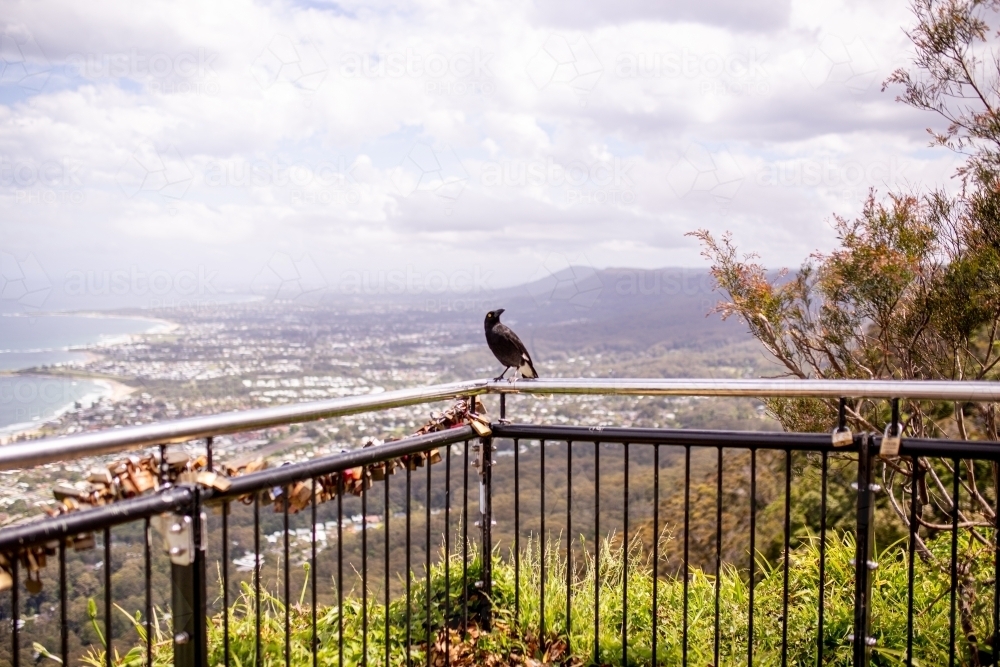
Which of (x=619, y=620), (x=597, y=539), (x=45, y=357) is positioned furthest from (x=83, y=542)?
A: (x=45, y=357)

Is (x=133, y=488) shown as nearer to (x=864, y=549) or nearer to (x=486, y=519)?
(x=486, y=519)

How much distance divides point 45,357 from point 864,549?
1918cm

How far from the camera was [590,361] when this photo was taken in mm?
24922

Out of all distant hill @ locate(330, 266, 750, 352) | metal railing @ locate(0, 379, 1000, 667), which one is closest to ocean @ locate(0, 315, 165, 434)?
metal railing @ locate(0, 379, 1000, 667)

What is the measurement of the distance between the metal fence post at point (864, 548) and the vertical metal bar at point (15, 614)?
2.24 meters

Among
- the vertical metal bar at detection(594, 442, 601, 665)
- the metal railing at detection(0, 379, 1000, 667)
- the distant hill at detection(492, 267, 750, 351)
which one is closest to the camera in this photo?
the metal railing at detection(0, 379, 1000, 667)

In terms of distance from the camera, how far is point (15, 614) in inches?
59.3

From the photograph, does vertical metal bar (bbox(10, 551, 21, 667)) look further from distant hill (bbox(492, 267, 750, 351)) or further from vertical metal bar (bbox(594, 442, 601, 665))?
distant hill (bbox(492, 267, 750, 351))

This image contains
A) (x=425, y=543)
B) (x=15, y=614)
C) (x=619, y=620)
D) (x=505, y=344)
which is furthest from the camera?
(x=505, y=344)

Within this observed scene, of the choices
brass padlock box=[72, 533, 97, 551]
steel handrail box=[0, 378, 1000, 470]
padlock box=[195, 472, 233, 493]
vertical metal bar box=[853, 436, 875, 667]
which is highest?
steel handrail box=[0, 378, 1000, 470]

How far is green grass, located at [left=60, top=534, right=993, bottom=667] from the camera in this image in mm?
3074

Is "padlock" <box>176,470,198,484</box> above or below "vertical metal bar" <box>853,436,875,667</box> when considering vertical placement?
above

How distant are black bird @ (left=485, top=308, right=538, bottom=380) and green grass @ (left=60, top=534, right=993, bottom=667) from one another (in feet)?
Result: 4.56

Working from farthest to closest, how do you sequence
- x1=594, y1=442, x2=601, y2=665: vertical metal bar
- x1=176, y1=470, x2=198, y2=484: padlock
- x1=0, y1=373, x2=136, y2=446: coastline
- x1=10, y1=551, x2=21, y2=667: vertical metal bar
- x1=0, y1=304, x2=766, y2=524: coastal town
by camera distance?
x1=0, y1=304, x2=766, y2=524: coastal town < x1=0, y1=373, x2=136, y2=446: coastline < x1=594, y1=442, x2=601, y2=665: vertical metal bar < x1=176, y1=470, x2=198, y2=484: padlock < x1=10, y1=551, x2=21, y2=667: vertical metal bar
